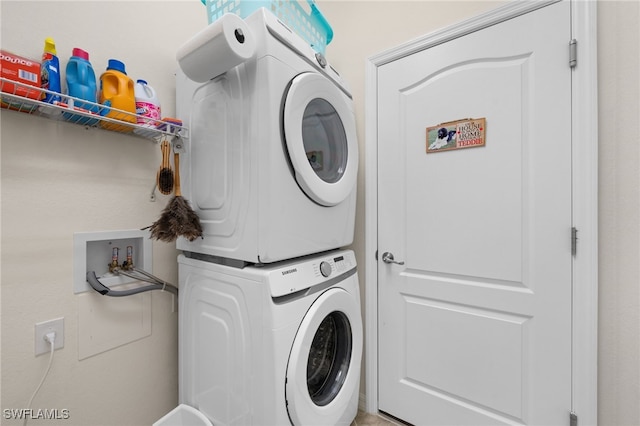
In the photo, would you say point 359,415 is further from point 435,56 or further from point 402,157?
point 435,56

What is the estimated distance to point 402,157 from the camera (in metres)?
1.58

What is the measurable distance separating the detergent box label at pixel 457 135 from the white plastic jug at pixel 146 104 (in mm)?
1321

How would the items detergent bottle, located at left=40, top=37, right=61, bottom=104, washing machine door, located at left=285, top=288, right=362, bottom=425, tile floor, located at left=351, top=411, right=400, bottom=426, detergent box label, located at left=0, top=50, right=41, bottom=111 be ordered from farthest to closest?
tile floor, located at left=351, top=411, right=400, bottom=426 → washing machine door, located at left=285, top=288, right=362, bottom=425 → detergent bottle, located at left=40, top=37, right=61, bottom=104 → detergent box label, located at left=0, top=50, right=41, bottom=111

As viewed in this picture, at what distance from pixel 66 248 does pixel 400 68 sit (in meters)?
1.78

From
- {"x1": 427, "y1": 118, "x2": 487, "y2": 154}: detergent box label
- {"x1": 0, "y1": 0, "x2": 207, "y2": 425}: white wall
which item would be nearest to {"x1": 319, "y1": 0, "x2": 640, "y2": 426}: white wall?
{"x1": 427, "y1": 118, "x2": 487, "y2": 154}: detergent box label

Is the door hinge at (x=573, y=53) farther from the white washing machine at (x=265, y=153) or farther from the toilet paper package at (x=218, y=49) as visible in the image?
the toilet paper package at (x=218, y=49)

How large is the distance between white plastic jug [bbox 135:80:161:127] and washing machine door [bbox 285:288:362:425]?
102 cm

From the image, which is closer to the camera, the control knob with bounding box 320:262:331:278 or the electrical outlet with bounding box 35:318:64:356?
the electrical outlet with bounding box 35:318:64:356

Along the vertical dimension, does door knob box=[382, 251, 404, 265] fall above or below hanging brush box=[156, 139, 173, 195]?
below

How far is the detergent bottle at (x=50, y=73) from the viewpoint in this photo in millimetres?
907

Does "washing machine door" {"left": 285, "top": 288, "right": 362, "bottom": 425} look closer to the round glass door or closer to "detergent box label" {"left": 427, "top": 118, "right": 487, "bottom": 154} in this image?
the round glass door

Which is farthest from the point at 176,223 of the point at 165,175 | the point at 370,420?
the point at 370,420

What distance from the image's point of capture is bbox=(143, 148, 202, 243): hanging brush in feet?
3.55

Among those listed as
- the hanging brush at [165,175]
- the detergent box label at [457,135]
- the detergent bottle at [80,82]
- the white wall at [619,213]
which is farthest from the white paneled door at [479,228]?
the detergent bottle at [80,82]
